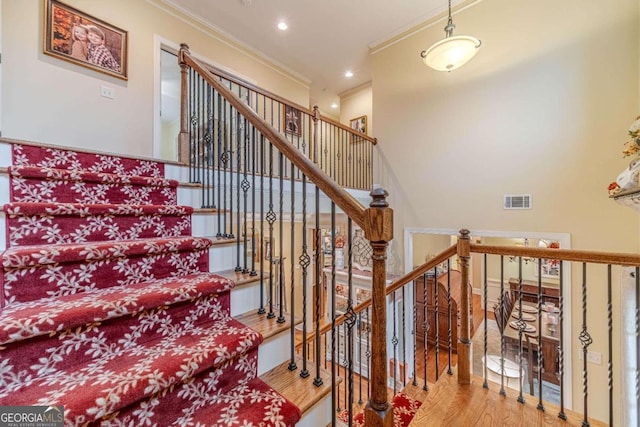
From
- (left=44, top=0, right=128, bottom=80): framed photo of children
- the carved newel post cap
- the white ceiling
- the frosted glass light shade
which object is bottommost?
the carved newel post cap

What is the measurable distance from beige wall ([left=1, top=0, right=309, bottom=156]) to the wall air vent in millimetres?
4519

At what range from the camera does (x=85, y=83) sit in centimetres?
296

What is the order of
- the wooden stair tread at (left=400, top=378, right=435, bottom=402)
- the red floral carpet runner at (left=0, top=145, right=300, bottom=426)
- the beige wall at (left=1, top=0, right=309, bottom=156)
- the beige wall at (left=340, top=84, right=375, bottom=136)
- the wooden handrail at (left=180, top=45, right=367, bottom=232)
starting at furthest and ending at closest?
the beige wall at (left=340, top=84, right=375, bottom=136) → the beige wall at (left=1, top=0, right=309, bottom=156) → the wooden stair tread at (left=400, top=378, right=435, bottom=402) → the wooden handrail at (left=180, top=45, right=367, bottom=232) → the red floral carpet runner at (left=0, top=145, right=300, bottom=426)

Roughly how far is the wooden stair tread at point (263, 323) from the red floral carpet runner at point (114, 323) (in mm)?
67

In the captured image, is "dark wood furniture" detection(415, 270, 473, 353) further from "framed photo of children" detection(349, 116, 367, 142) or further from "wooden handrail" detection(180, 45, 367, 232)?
"wooden handrail" detection(180, 45, 367, 232)

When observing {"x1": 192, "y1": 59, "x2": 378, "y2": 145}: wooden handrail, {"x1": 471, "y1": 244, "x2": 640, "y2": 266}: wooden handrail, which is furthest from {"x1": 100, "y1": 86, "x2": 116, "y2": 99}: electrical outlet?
{"x1": 471, "y1": 244, "x2": 640, "y2": 266}: wooden handrail

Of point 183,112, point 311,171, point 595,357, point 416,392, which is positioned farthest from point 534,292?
point 183,112

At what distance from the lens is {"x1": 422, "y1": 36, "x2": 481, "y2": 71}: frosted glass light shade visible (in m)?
2.60

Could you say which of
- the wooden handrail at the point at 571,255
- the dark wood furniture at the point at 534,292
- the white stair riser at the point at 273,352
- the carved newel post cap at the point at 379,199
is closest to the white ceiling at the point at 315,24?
the wooden handrail at the point at 571,255

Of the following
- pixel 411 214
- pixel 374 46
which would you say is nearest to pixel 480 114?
pixel 411 214

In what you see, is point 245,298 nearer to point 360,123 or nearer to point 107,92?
point 107,92

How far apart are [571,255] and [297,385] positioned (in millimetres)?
1750

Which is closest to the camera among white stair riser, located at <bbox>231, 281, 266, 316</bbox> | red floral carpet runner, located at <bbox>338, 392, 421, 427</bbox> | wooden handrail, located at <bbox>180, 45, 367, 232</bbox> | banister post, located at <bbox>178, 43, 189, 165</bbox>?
wooden handrail, located at <bbox>180, 45, 367, 232</bbox>

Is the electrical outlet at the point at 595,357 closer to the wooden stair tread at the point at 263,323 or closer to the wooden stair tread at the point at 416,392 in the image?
the wooden stair tread at the point at 416,392
